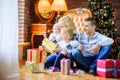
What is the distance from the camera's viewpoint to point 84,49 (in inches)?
155

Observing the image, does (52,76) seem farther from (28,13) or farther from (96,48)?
(28,13)

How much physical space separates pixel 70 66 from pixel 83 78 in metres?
0.49

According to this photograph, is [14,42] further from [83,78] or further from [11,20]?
[83,78]

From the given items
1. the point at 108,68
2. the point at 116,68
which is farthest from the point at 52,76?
the point at 116,68

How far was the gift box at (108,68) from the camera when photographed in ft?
11.6

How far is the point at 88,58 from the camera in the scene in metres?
3.97

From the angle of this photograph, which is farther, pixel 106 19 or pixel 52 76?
pixel 106 19

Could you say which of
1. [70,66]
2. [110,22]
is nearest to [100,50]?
[70,66]

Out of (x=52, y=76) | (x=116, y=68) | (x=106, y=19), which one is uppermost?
(x=106, y=19)

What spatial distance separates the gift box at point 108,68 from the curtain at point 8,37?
3.75 feet

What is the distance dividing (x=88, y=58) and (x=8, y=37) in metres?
1.27

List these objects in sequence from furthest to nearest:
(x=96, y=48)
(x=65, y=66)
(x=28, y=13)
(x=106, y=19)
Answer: (x=28, y=13)
(x=106, y=19)
(x=96, y=48)
(x=65, y=66)

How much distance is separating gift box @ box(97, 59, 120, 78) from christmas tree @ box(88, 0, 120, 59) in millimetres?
1889

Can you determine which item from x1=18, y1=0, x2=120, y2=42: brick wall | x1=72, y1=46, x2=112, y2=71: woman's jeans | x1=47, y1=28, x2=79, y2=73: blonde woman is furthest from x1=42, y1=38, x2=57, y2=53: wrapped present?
x1=18, y1=0, x2=120, y2=42: brick wall
